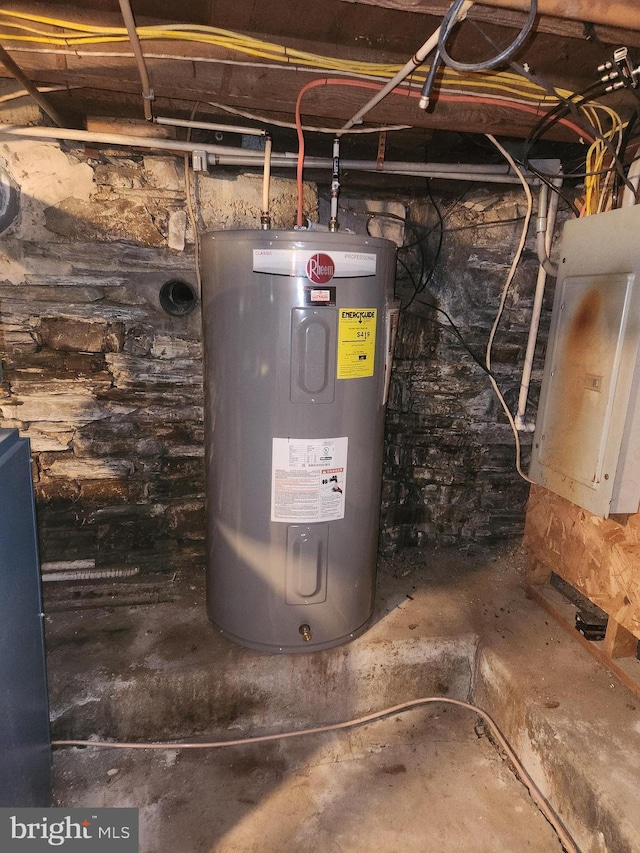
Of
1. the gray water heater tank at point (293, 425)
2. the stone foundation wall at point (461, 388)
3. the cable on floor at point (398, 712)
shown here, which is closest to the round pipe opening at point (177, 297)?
the gray water heater tank at point (293, 425)

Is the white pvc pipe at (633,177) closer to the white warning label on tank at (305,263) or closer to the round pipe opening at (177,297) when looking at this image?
the white warning label on tank at (305,263)

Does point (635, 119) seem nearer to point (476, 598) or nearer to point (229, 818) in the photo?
point (476, 598)

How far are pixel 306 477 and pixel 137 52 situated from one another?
3.58ft

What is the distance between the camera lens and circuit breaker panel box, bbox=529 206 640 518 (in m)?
1.36

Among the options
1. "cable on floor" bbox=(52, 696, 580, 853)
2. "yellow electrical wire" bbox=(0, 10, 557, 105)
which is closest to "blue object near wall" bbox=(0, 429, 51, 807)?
"cable on floor" bbox=(52, 696, 580, 853)

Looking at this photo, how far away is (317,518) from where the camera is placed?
60.1 inches

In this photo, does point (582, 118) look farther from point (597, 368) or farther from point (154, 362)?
point (154, 362)

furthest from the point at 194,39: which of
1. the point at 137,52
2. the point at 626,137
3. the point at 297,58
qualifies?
the point at 626,137

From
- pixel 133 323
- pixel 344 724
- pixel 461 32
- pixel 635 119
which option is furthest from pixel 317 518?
pixel 635 119

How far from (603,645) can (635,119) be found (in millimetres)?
1516

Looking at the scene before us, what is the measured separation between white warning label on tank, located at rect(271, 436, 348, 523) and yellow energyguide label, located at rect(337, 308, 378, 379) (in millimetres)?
199

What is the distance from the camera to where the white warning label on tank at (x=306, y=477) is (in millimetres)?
1472

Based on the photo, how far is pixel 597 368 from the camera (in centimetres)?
145

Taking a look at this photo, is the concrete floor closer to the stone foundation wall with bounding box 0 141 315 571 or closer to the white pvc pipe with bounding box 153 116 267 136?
the stone foundation wall with bounding box 0 141 315 571
